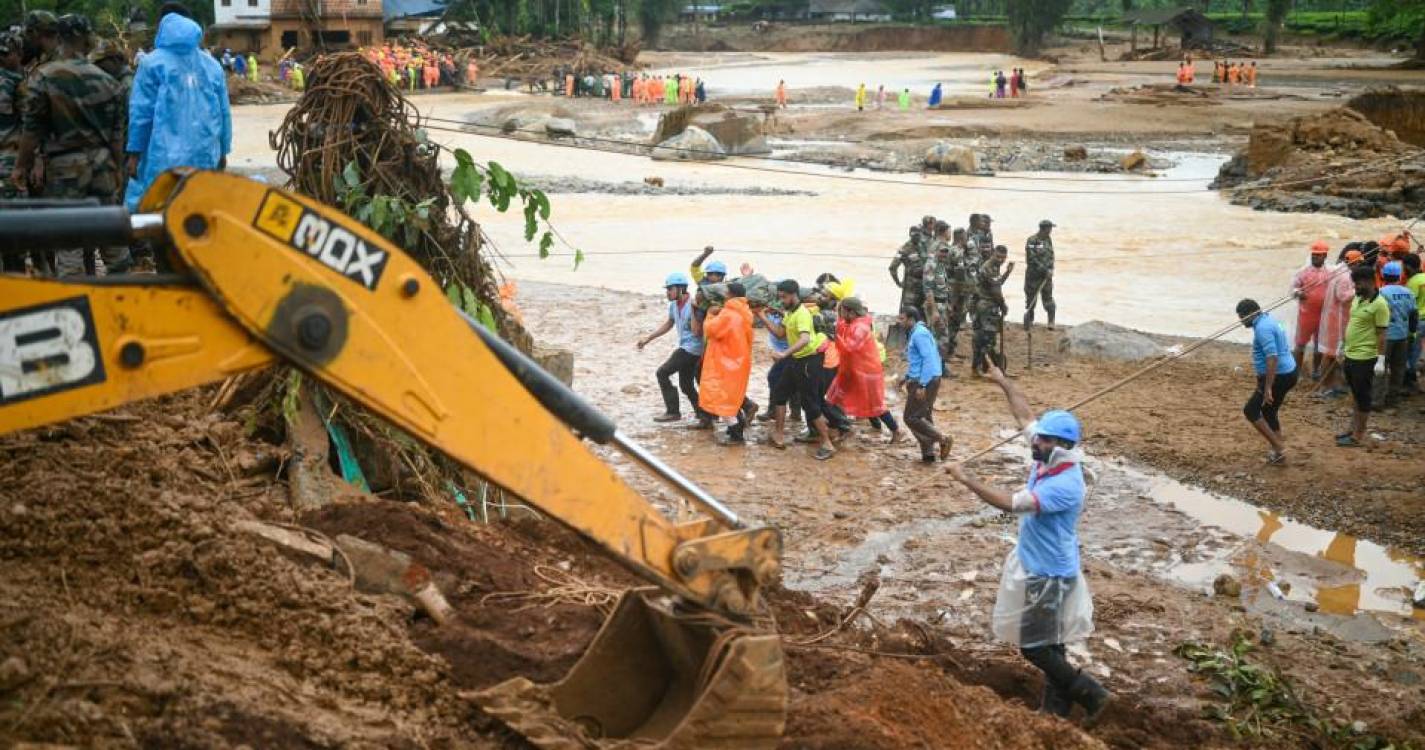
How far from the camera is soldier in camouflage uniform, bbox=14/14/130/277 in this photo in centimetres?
884

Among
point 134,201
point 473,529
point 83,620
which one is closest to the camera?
point 83,620

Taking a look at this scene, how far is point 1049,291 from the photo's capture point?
1805 centimetres

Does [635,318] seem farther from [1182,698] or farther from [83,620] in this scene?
[83,620]

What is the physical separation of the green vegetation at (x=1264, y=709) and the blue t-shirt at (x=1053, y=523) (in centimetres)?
134

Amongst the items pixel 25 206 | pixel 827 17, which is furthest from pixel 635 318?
pixel 827 17

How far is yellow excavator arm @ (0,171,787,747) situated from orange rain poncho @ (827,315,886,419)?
8007 millimetres

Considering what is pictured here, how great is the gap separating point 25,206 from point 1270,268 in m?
21.3

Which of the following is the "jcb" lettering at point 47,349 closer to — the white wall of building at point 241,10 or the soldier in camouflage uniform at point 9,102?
the soldier in camouflage uniform at point 9,102

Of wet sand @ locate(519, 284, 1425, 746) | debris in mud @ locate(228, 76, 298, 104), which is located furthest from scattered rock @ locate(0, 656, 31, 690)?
debris in mud @ locate(228, 76, 298, 104)

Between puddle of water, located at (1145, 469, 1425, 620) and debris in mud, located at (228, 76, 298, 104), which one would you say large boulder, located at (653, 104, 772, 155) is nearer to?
debris in mud, located at (228, 76, 298, 104)

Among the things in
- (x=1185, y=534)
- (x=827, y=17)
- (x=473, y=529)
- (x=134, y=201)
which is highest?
(x=827, y=17)

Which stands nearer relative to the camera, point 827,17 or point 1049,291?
point 1049,291

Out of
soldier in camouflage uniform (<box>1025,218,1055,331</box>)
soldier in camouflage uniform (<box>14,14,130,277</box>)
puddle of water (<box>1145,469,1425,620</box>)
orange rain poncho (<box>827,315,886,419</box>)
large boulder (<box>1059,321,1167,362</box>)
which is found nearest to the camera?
soldier in camouflage uniform (<box>14,14,130,277</box>)

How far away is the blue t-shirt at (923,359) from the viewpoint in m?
12.6
